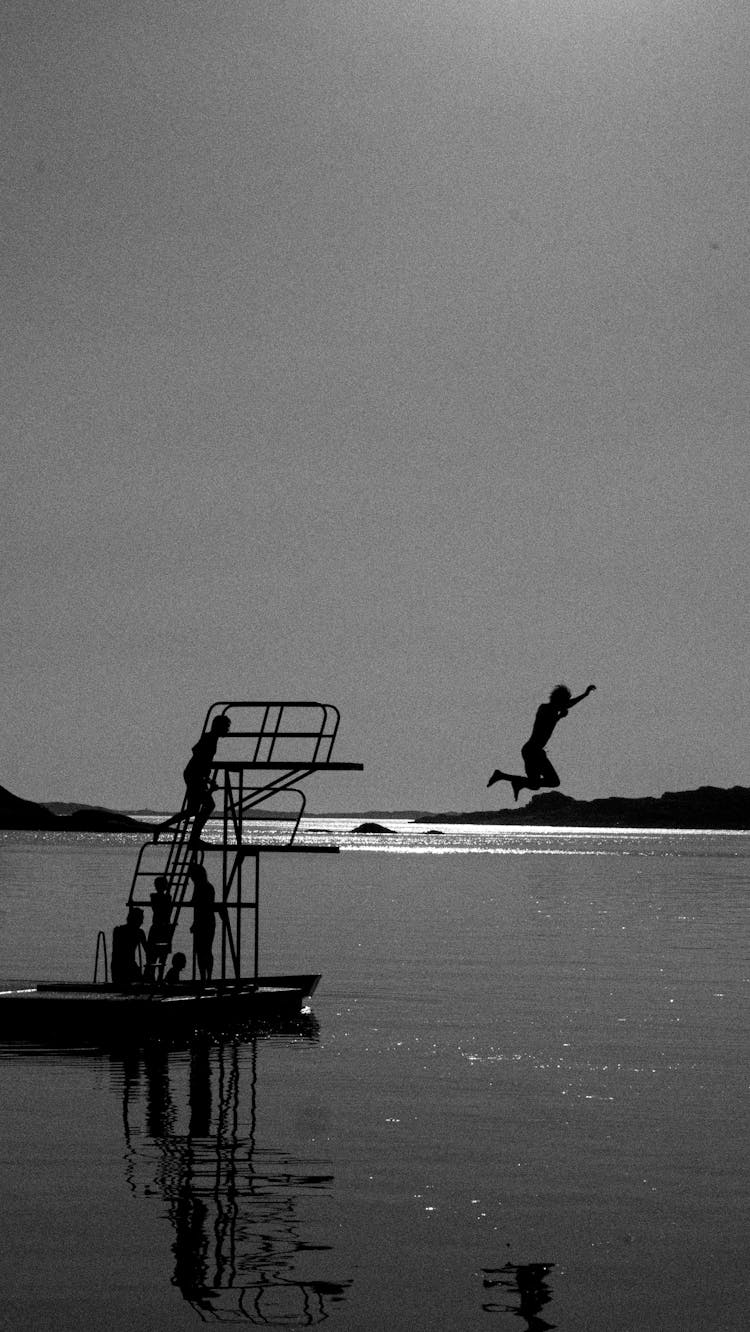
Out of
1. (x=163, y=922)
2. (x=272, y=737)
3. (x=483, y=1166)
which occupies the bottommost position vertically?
A: (x=483, y=1166)

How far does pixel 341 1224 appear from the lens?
1995cm

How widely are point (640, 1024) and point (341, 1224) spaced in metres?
22.7

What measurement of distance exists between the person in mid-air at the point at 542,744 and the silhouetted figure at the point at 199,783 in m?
14.3

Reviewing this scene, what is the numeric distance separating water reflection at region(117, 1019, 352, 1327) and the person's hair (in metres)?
6.78

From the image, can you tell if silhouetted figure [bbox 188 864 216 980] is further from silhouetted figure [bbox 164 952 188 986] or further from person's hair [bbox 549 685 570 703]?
person's hair [bbox 549 685 570 703]

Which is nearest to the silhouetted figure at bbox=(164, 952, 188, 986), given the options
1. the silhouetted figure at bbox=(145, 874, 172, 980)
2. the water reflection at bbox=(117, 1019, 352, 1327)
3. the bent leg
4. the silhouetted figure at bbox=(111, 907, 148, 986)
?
the silhouetted figure at bbox=(145, 874, 172, 980)

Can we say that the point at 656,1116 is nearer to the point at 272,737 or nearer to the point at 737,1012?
the point at 272,737

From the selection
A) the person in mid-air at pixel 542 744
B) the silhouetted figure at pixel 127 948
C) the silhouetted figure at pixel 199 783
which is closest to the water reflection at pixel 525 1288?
the person in mid-air at pixel 542 744

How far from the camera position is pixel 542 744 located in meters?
19.7

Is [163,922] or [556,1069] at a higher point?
[163,922]

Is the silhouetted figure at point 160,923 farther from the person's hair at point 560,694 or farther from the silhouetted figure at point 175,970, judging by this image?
the person's hair at point 560,694

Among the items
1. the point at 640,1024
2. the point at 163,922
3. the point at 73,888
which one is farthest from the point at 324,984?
the point at 73,888

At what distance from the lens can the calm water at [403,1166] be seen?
16.9m

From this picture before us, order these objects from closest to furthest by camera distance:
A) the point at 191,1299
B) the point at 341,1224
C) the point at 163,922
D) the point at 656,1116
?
the point at 191,1299, the point at 341,1224, the point at 656,1116, the point at 163,922
